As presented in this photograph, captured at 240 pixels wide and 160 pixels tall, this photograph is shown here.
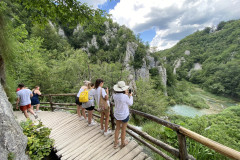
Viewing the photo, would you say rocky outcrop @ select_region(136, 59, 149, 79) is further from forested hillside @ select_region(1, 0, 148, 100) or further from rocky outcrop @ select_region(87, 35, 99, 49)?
rocky outcrop @ select_region(87, 35, 99, 49)

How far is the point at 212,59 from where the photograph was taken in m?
70.5

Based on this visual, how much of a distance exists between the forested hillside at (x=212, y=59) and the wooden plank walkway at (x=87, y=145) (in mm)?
50397

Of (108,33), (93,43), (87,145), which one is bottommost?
(87,145)

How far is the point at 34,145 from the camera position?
226 centimetres

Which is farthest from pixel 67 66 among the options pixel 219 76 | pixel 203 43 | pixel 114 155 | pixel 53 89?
pixel 203 43

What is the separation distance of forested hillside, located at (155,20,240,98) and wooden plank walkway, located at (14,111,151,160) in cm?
5040

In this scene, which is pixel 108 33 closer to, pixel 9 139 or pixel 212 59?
pixel 9 139

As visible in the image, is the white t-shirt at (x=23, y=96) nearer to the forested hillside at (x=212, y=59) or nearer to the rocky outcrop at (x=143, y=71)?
the rocky outcrop at (x=143, y=71)

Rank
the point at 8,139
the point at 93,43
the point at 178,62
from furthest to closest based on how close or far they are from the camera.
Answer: the point at 178,62, the point at 93,43, the point at 8,139

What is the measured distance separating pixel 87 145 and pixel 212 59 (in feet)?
292

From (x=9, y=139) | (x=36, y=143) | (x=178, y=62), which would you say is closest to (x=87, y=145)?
(x=36, y=143)

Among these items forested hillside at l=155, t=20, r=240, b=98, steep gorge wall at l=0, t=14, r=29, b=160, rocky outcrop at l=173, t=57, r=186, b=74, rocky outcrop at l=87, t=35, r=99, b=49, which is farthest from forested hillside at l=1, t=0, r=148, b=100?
rocky outcrop at l=173, t=57, r=186, b=74

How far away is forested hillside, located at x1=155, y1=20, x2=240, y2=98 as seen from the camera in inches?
1880

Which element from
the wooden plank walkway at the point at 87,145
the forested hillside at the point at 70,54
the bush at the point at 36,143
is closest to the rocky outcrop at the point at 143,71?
the forested hillside at the point at 70,54
